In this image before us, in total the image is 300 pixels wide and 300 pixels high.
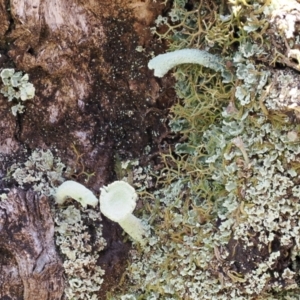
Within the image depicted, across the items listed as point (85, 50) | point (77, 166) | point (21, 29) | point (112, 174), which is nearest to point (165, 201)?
point (112, 174)

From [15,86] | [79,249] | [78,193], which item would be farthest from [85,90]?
[79,249]

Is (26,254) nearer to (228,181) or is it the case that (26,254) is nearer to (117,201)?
(117,201)

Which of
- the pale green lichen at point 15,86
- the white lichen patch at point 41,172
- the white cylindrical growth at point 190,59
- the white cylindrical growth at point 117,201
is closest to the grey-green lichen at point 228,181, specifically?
the white cylindrical growth at point 190,59

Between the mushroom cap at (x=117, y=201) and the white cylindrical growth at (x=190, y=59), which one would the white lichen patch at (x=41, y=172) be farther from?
the white cylindrical growth at (x=190, y=59)

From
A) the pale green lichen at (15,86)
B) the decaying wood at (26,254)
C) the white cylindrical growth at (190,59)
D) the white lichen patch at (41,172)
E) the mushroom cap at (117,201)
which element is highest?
the white cylindrical growth at (190,59)

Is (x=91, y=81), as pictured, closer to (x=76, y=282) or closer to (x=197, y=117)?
(x=197, y=117)
